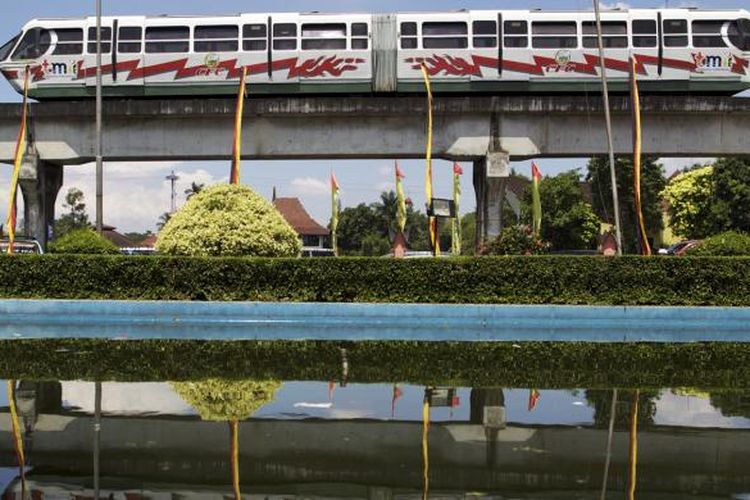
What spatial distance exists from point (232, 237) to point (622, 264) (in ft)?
25.4

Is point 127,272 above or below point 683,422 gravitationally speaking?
above

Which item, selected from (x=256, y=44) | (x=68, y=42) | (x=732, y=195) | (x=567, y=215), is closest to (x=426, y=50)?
(x=256, y=44)

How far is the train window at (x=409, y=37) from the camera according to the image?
23438 mm

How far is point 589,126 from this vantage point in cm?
2467

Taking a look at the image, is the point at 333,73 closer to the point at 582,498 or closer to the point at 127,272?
the point at 127,272

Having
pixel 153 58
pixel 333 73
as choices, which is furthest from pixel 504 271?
pixel 153 58

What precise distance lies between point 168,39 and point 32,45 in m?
4.07

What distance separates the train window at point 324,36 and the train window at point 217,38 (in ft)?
6.59

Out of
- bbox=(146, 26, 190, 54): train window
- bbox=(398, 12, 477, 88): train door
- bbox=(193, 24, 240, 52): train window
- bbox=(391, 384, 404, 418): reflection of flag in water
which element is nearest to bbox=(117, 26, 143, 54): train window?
bbox=(146, 26, 190, 54): train window

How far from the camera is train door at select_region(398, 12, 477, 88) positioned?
2331 centimetres

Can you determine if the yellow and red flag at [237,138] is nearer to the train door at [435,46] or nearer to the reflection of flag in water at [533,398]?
the train door at [435,46]

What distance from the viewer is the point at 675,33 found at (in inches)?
911

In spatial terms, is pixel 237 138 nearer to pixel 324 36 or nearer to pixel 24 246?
pixel 324 36

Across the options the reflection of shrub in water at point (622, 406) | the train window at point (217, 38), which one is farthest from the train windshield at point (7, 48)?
the reflection of shrub in water at point (622, 406)
